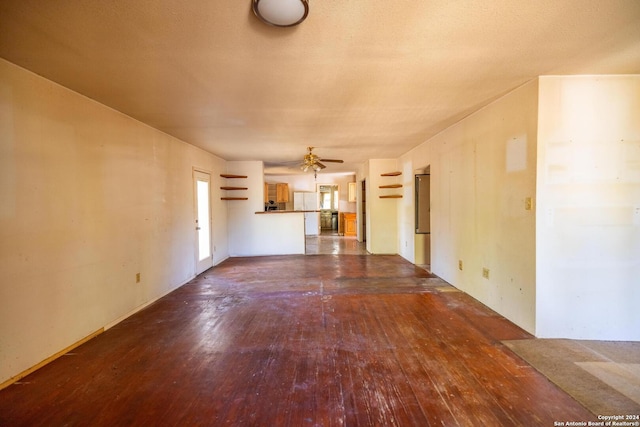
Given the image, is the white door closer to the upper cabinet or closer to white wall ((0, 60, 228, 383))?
white wall ((0, 60, 228, 383))

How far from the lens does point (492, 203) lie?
9.71ft

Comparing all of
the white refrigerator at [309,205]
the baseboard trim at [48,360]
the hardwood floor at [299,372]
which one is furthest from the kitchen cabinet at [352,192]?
the baseboard trim at [48,360]

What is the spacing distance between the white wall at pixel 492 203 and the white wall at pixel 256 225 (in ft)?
11.4

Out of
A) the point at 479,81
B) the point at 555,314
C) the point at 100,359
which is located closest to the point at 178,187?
the point at 100,359

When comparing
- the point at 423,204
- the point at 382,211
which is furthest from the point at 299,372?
the point at 382,211

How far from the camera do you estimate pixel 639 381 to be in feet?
5.92

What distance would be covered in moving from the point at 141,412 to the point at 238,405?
56cm

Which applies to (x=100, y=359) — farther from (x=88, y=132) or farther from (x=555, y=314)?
(x=555, y=314)

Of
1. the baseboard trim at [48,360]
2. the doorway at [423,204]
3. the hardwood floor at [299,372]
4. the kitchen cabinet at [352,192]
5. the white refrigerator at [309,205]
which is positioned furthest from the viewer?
the white refrigerator at [309,205]

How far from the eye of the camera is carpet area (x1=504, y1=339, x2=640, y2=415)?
1.62 m

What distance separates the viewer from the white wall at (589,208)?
2324 millimetres

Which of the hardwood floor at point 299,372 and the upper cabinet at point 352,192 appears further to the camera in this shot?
the upper cabinet at point 352,192

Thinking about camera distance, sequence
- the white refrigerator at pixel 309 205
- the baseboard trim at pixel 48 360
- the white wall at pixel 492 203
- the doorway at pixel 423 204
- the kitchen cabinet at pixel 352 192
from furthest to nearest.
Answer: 1. the white refrigerator at pixel 309 205
2. the kitchen cabinet at pixel 352 192
3. the doorway at pixel 423 204
4. the white wall at pixel 492 203
5. the baseboard trim at pixel 48 360

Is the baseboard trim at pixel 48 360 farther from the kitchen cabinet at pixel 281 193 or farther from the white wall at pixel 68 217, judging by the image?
the kitchen cabinet at pixel 281 193
